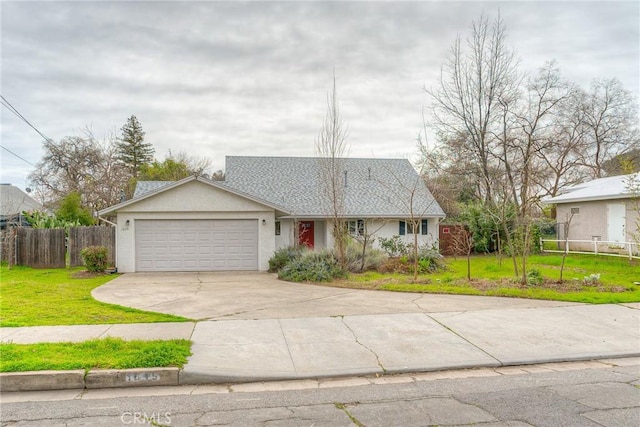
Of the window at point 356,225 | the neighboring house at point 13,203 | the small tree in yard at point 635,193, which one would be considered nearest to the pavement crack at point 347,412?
the small tree in yard at point 635,193

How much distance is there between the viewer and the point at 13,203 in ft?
118

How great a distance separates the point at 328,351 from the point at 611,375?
11.8 ft

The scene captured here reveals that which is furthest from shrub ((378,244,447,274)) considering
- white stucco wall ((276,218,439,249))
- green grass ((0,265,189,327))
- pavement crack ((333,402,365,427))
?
pavement crack ((333,402,365,427))

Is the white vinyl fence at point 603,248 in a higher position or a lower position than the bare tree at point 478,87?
lower

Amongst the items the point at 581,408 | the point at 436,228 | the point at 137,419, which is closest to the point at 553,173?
the point at 436,228

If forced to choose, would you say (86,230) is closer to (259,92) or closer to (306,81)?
(259,92)

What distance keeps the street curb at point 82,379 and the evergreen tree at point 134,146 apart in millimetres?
46824

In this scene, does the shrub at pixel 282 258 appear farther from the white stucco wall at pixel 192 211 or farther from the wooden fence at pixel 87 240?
the wooden fence at pixel 87 240

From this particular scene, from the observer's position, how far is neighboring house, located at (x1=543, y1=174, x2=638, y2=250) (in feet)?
61.5

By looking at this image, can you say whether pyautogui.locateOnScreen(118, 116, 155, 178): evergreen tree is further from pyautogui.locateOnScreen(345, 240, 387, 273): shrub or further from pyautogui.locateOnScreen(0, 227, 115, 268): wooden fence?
pyautogui.locateOnScreen(345, 240, 387, 273): shrub

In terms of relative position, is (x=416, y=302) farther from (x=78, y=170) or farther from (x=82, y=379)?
(x=78, y=170)

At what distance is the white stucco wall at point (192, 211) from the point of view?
16688 millimetres

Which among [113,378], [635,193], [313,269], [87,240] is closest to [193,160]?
[87,240]

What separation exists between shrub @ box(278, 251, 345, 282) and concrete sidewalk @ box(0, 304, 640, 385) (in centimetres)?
554
